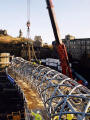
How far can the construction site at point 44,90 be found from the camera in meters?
14.2

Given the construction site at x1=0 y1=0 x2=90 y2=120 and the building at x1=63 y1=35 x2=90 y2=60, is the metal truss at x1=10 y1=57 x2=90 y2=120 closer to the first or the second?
the construction site at x1=0 y1=0 x2=90 y2=120

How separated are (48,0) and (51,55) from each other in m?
45.1

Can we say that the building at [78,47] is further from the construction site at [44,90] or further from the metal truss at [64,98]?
the metal truss at [64,98]

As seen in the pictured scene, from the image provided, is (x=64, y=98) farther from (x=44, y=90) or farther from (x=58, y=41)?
(x=58, y=41)

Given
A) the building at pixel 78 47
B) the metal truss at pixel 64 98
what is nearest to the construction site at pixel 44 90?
the metal truss at pixel 64 98

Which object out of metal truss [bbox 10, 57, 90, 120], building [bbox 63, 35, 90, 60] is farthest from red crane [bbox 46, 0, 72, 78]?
building [bbox 63, 35, 90, 60]

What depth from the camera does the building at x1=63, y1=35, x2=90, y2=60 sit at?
220 feet

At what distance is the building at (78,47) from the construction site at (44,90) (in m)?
11.5

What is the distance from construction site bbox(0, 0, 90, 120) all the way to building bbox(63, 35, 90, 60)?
451 inches

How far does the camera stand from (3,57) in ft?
198

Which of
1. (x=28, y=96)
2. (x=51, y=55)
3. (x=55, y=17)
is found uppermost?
(x=55, y=17)

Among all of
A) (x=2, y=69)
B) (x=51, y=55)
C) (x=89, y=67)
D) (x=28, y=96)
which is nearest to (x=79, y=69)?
(x=89, y=67)

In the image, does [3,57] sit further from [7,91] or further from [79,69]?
[79,69]

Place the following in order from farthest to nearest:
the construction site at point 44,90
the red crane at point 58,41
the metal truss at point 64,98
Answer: the red crane at point 58,41 < the construction site at point 44,90 < the metal truss at point 64,98
